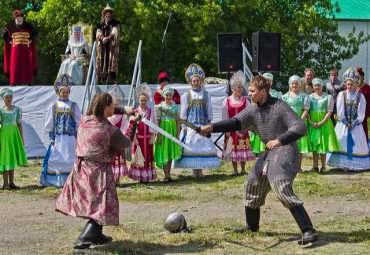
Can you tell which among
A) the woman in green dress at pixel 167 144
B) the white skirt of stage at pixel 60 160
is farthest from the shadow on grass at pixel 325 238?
the white skirt of stage at pixel 60 160

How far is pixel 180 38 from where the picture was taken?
23.8 meters

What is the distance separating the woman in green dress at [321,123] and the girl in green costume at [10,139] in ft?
16.1

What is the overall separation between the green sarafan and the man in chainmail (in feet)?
0.88

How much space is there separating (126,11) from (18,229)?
59.2 ft

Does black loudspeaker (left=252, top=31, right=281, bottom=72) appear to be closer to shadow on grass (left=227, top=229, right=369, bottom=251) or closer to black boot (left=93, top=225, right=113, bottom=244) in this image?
shadow on grass (left=227, top=229, right=369, bottom=251)

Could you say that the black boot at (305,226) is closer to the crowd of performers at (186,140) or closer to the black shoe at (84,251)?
the crowd of performers at (186,140)

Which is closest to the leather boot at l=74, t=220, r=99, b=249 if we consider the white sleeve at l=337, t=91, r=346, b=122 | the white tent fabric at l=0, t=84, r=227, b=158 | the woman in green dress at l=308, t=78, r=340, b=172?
the woman in green dress at l=308, t=78, r=340, b=172

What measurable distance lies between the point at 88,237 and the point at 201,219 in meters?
1.82

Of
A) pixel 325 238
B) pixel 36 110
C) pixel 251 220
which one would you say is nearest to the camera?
pixel 325 238

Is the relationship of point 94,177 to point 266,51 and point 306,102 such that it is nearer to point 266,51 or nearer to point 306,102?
point 306,102

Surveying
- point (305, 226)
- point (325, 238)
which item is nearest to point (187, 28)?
point (325, 238)

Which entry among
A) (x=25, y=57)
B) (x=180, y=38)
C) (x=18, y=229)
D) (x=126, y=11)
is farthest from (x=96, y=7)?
(x=18, y=229)

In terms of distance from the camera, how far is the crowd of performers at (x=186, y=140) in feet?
17.4

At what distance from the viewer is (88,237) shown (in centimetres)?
519
